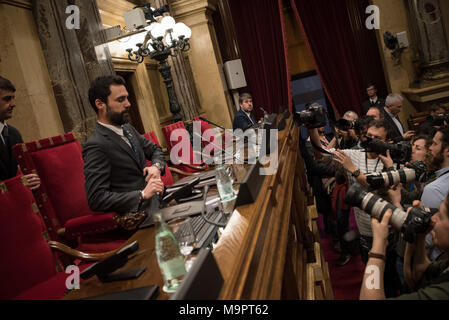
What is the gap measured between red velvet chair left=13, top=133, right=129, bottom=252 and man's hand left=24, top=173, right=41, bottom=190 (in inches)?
3.1

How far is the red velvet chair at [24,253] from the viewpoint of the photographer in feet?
5.31

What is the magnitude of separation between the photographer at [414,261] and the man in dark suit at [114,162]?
106 cm

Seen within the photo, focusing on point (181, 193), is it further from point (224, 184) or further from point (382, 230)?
point (382, 230)

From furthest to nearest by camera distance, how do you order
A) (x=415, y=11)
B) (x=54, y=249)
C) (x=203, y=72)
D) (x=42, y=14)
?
(x=203, y=72), (x=415, y=11), (x=42, y=14), (x=54, y=249)

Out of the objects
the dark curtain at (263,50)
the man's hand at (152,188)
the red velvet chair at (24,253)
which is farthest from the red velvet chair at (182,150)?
the dark curtain at (263,50)

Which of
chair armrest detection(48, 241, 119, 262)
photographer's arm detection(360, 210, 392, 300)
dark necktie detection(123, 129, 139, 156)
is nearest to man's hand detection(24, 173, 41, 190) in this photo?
chair armrest detection(48, 241, 119, 262)

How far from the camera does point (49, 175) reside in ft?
7.30

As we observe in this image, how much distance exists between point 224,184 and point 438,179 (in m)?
1.23

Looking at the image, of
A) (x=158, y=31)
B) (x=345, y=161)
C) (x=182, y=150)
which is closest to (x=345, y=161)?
(x=345, y=161)

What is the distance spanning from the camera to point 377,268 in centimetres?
127

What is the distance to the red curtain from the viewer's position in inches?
271
